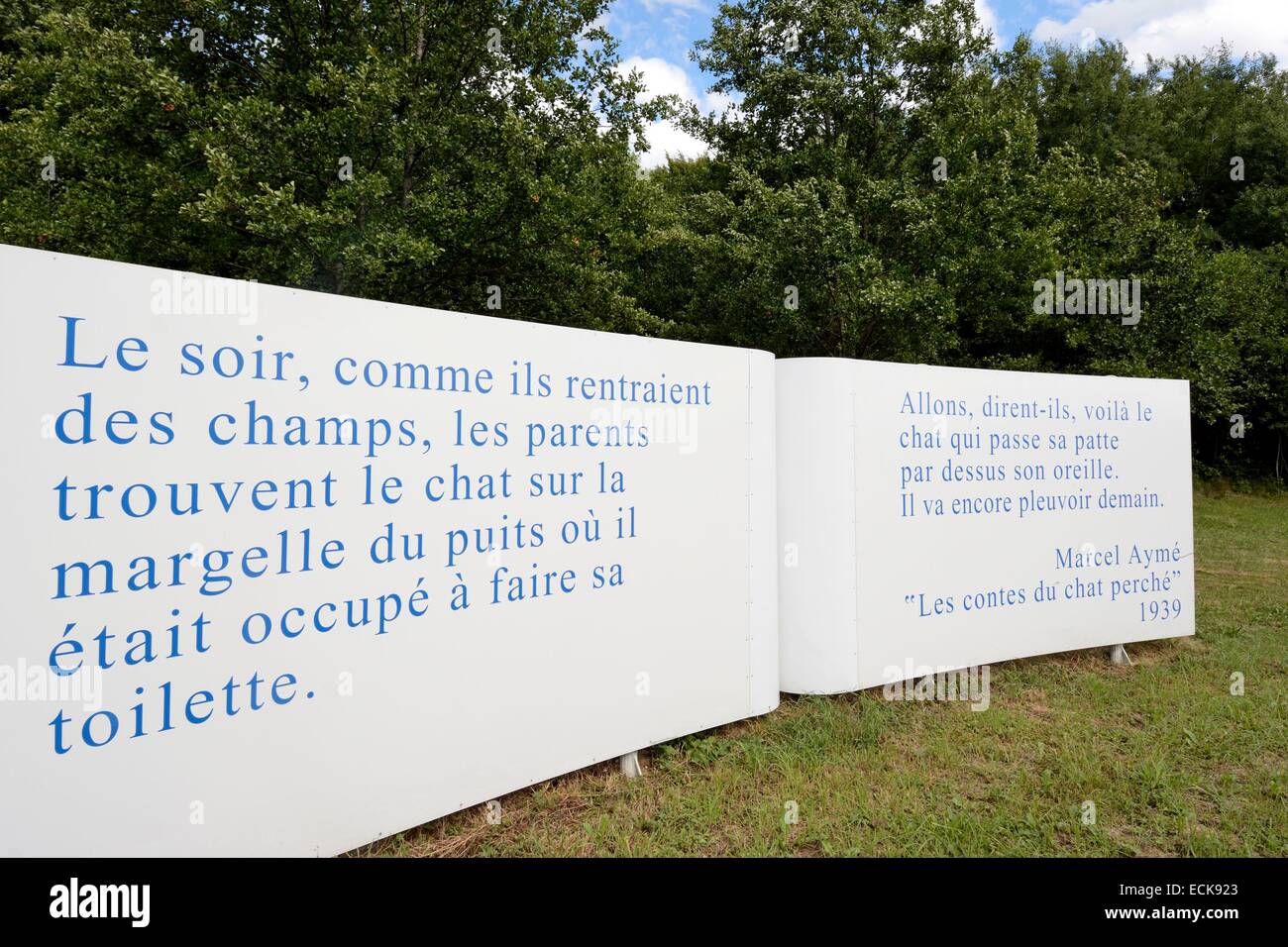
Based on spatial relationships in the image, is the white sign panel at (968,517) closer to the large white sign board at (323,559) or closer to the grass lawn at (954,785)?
the grass lawn at (954,785)

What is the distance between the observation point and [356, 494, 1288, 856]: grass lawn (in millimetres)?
3111

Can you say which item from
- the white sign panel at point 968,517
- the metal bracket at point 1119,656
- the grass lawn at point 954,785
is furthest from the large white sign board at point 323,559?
the metal bracket at point 1119,656

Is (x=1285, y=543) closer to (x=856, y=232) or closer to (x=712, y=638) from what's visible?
(x=856, y=232)

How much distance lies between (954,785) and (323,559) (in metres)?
3.13

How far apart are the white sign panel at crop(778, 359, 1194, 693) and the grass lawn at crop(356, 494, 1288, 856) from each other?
0.40m

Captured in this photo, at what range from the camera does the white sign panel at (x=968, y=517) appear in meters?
4.39

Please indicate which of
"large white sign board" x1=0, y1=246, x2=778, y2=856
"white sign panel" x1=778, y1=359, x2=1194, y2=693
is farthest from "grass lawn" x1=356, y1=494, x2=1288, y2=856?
"white sign panel" x1=778, y1=359, x2=1194, y2=693

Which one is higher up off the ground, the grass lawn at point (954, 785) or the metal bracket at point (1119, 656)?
the metal bracket at point (1119, 656)

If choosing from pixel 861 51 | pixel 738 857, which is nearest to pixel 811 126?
pixel 861 51

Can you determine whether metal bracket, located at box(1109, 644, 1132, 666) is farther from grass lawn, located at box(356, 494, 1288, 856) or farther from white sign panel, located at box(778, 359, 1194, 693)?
grass lawn, located at box(356, 494, 1288, 856)

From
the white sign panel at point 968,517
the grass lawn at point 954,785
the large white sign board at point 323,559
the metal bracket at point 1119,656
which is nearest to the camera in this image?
the large white sign board at point 323,559

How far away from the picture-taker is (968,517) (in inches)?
191

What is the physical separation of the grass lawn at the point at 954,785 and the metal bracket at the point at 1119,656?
30 cm

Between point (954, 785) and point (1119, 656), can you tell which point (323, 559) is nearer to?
point (954, 785)
